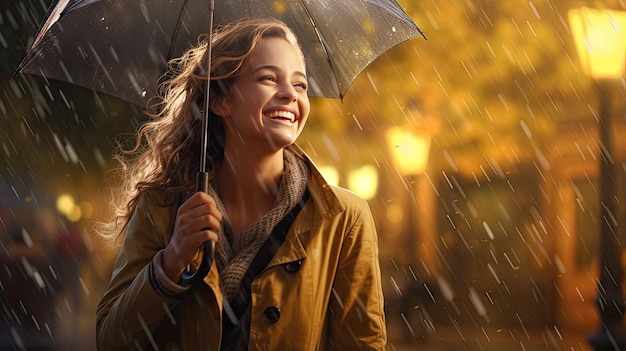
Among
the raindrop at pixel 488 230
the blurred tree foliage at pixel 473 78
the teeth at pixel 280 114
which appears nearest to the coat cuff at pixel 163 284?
the teeth at pixel 280 114

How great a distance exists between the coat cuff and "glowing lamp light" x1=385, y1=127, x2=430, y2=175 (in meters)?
9.09

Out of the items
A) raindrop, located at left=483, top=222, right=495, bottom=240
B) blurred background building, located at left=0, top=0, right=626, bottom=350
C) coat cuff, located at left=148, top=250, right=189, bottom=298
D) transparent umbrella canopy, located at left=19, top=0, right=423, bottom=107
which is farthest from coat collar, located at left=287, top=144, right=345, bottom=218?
raindrop, located at left=483, top=222, right=495, bottom=240

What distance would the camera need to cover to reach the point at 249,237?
11.1 feet

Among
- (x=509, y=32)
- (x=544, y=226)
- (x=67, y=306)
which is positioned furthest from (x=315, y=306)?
(x=544, y=226)

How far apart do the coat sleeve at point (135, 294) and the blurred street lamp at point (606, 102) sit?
16.0 ft

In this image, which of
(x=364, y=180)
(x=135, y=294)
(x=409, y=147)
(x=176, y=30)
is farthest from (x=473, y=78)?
(x=135, y=294)

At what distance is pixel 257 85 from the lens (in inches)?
138

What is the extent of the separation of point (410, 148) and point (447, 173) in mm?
3423

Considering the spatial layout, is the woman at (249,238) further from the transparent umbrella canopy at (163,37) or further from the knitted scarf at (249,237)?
the transparent umbrella canopy at (163,37)

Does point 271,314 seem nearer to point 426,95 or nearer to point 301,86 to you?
point 301,86

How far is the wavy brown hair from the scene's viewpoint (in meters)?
3.60

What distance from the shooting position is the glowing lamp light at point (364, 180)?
15820 mm

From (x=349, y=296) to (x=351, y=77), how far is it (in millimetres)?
1351

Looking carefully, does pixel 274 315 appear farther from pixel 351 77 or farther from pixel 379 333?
pixel 351 77
